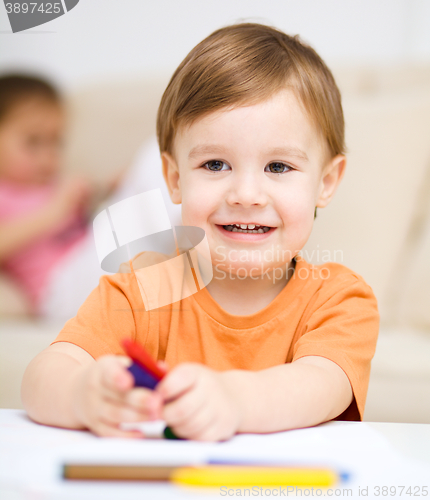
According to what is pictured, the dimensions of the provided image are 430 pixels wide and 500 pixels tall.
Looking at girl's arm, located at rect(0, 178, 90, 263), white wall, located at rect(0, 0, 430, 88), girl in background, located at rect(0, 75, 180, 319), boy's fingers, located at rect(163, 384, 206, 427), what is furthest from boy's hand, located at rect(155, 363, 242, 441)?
girl's arm, located at rect(0, 178, 90, 263)

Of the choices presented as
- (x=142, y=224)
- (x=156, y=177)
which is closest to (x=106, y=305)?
(x=142, y=224)

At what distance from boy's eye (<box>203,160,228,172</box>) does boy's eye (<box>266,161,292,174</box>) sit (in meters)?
0.06

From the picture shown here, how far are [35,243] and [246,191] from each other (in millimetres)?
911

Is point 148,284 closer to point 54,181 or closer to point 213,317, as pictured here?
point 213,317

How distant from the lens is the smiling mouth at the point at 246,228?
2.11 ft

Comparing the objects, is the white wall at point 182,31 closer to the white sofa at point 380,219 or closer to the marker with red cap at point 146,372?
the white sofa at point 380,219

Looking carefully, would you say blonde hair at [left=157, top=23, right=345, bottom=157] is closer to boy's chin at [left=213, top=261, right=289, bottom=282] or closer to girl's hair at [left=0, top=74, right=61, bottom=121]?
boy's chin at [left=213, top=261, right=289, bottom=282]

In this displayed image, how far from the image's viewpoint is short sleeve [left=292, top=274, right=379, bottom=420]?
0.54 meters

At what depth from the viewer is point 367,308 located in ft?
2.10

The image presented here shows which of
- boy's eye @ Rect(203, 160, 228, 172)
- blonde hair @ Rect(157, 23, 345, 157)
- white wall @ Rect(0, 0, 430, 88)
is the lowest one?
boy's eye @ Rect(203, 160, 228, 172)

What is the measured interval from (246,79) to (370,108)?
0.64 m

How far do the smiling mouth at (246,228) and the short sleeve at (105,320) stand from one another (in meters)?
0.15

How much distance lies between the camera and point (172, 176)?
2.40ft

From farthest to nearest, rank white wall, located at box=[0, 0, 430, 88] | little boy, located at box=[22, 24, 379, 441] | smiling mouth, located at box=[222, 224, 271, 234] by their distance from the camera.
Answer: white wall, located at box=[0, 0, 430, 88] < smiling mouth, located at box=[222, 224, 271, 234] < little boy, located at box=[22, 24, 379, 441]
